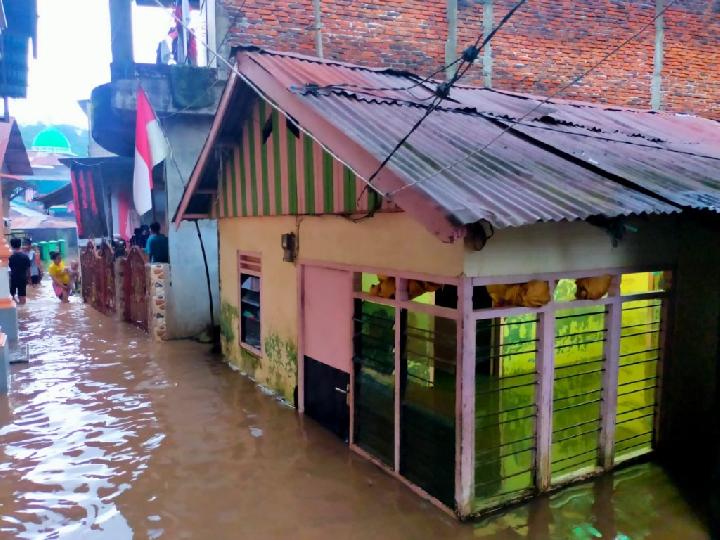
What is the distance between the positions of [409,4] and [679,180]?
28.8 feet


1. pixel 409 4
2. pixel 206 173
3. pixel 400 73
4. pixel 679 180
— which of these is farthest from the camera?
pixel 409 4

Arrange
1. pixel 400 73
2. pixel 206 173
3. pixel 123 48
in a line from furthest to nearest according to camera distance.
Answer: pixel 123 48, pixel 206 173, pixel 400 73

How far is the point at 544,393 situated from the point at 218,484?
325cm

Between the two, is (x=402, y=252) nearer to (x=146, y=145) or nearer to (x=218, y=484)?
(x=218, y=484)

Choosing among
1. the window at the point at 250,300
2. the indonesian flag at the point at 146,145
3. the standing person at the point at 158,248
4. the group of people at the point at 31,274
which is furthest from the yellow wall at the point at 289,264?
the group of people at the point at 31,274

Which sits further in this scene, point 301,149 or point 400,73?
point 400,73

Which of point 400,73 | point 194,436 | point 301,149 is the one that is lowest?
point 194,436

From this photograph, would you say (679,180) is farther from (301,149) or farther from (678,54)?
(678,54)

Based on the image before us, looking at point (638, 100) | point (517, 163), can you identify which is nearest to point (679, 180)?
point (517, 163)

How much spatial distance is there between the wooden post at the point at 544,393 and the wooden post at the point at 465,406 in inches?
31.5

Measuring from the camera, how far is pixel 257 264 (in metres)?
8.65

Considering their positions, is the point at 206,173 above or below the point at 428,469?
above

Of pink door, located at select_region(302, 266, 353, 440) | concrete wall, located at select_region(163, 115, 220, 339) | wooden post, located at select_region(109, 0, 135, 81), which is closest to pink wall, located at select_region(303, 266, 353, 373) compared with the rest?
pink door, located at select_region(302, 266, 353, 440)

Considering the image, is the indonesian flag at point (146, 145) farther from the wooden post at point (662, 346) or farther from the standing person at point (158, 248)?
the wooden post at point (662, 346)
